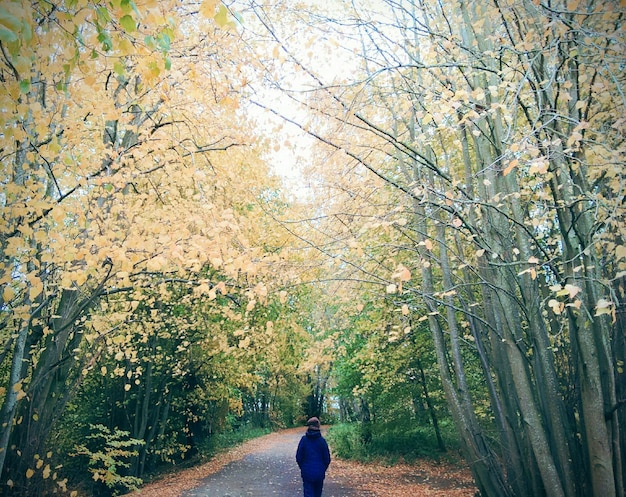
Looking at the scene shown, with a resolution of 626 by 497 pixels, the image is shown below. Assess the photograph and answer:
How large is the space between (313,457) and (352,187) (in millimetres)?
4141

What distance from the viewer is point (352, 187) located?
18.2 ft

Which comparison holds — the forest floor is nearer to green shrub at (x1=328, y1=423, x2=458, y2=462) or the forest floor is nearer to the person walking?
green shrub at (x1=328, y1=423, x2=458, y2=462)

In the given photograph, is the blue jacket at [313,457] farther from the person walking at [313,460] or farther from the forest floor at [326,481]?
the forest floor at [326,481]

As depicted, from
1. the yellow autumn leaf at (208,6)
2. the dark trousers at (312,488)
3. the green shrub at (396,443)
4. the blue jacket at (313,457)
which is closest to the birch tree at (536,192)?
the yellow autumn leaf at (208,6)

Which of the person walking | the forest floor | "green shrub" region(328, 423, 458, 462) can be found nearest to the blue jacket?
the person walking

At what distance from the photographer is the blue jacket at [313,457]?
5844mm

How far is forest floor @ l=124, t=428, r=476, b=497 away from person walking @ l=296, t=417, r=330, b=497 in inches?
140

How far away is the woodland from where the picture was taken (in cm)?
311

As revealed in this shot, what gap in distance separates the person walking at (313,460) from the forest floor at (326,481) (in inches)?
140

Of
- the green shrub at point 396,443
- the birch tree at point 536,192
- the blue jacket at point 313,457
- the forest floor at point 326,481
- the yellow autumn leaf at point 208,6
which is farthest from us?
the green shrub at point 396,443

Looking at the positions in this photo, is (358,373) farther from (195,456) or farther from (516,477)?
(516,477)

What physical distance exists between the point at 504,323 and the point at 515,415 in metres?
1.74

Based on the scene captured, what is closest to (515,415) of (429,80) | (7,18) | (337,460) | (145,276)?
(429,80)

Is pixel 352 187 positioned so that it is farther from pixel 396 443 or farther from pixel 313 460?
pixel 396 443
